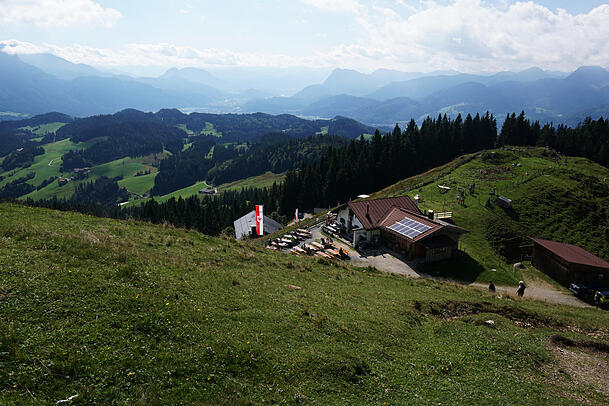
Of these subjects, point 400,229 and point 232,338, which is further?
point 400,229

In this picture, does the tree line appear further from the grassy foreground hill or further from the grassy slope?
the grassy foreground hill

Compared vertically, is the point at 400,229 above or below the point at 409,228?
below

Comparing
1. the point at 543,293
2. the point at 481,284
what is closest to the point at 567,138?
the point at 543,293

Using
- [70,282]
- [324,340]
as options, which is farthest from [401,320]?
[70,282]

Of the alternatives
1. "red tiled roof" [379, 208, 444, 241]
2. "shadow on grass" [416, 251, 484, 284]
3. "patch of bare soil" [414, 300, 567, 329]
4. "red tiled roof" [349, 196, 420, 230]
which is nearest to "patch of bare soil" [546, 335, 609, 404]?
"patch of bare soil" [414, 300, 567, 329]

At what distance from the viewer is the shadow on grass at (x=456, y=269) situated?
3863cm

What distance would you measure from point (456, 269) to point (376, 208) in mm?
14611

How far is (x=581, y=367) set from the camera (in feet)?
55.8

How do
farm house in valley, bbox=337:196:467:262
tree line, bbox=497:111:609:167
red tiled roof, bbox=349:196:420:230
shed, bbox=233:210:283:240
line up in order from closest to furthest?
farm house in valley, bbox=337:196:467:262
red tiled roof, bbox=349:196:420:230
shed, bbox=233:210:283:240
tree line, bbox=497:111:609:167

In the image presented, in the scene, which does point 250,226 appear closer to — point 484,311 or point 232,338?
point 484,311

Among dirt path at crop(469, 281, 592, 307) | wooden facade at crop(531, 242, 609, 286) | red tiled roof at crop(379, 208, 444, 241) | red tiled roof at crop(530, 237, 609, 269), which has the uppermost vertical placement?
red tiled roof at crop(379, 208, 444, 241)

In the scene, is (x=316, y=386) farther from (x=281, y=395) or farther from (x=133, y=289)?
(x=133, y=289)

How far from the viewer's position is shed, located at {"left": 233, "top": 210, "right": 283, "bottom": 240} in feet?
223

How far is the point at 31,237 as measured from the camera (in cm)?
1630
